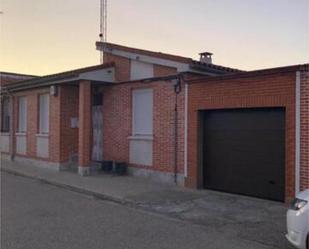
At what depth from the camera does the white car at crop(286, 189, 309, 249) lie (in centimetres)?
559

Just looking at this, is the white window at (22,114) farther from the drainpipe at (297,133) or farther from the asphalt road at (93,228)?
the drainpipe at (297,133)

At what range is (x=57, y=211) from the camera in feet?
30.4

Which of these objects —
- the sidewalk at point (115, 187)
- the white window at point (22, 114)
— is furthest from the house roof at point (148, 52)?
the white window at point (22, 114)

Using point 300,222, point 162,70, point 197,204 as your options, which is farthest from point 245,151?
point 300,222

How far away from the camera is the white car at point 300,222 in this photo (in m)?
5.59

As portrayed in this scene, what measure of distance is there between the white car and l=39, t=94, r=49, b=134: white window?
1333 centimetres

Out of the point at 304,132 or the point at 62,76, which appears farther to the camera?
the point at 62,76

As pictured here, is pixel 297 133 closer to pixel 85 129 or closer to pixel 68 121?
pixel 85 129

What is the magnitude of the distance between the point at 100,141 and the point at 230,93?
662 cm

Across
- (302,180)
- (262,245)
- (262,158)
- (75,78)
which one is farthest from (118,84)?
(262,245)

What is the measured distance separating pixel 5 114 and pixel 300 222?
1888cm

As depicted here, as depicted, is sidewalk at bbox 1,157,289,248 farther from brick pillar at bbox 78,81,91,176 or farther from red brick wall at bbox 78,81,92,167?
red brick wall at bbox 78,81,92,167

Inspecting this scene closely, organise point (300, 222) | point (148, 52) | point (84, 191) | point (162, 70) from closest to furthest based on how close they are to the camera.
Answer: point (300, 222), point (84, 191), point (162, 70), point (148, 52)

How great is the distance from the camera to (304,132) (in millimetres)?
9562
